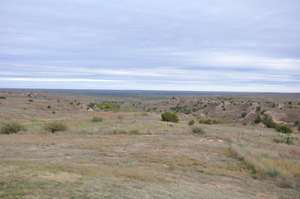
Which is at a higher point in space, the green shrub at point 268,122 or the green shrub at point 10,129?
the green shrub at point 10,129

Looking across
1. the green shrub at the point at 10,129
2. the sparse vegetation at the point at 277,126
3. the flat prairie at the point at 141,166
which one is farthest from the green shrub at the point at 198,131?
the sparse vegetation at the point at 277,126

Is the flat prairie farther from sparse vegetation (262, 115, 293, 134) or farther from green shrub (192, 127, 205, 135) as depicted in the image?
sparse vegetation (262, 115, 293, 134)

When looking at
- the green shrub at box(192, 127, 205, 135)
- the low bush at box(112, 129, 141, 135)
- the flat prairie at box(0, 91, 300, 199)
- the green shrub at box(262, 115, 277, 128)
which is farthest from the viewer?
the green shrub at box(262, 115, 277, 128)

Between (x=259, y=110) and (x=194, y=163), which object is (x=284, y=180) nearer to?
(x=194, y=163)

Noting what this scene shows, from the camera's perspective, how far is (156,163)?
18.8m

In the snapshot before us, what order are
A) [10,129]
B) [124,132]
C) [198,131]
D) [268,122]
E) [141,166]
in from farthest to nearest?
1. [268,122]
2. [198,131]
3. [124,132]
4. [10,129]
5. [141,166]

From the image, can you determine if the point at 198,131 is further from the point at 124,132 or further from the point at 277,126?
the point at 277,126

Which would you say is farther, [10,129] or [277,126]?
[277,126]

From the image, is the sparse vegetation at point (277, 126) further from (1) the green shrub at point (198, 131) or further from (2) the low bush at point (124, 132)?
(2) the low bush at point (124, 132)

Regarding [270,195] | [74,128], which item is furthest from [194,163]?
[74,128]

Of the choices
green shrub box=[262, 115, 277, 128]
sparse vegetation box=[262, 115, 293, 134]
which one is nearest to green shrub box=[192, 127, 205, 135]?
sparse vegetation box=[262, 115, 293, 134]

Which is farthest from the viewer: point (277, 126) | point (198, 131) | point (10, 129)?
point (277, 126)

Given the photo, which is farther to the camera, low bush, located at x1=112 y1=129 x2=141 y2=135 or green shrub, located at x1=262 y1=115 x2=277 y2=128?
green shrub, located at x1=262 y1=115 x2=277 y2=128

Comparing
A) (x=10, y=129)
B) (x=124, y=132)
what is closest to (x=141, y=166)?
(x=124, y=132)
